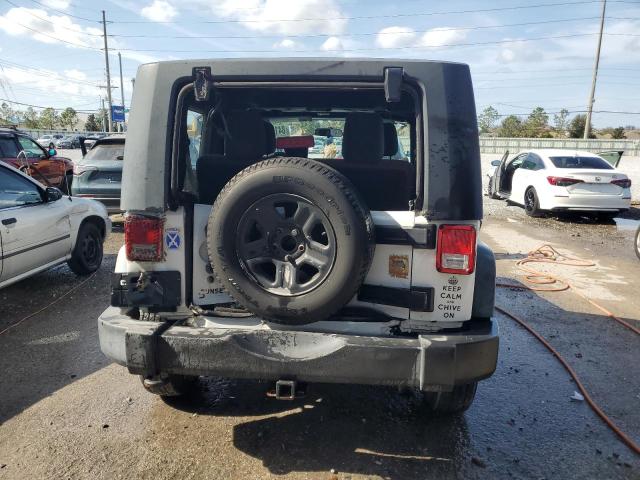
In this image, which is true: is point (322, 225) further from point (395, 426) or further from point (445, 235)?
point (395, 426)

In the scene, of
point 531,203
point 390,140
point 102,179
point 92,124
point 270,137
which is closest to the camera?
point 270,137

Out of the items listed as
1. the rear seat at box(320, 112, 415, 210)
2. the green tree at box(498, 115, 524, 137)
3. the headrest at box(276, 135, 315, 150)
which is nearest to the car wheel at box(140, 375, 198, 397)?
the rear seat at box(320, 112, 415, 210)

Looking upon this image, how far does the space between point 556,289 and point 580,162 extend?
6.50 meters

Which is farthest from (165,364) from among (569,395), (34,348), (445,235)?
(569,395)

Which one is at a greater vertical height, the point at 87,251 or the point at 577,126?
the point at 577,126

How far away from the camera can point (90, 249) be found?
655 cm

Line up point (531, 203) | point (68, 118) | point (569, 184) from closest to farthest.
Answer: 1. point (569, 184)
2. point (531, 203)
3. point (68, 118)

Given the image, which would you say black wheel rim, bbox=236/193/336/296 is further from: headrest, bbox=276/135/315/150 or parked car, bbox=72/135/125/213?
parked car, bbox=72/135/125/213

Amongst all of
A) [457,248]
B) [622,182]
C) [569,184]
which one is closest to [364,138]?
[457,248]

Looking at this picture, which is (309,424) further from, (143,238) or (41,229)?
(41,229)

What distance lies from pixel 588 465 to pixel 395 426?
109 cm

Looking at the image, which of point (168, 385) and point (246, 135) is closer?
point (168, 385)

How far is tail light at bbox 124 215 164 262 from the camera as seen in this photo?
264 cm

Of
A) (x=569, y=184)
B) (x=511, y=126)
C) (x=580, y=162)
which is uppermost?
(x=511, y=126)
